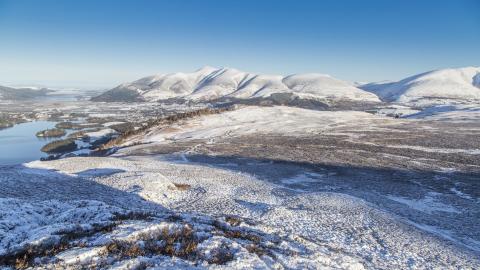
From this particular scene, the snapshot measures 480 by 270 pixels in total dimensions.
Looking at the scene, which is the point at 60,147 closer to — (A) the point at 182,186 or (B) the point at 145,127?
(B) the point at 145,127

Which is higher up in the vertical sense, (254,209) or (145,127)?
(254,209)

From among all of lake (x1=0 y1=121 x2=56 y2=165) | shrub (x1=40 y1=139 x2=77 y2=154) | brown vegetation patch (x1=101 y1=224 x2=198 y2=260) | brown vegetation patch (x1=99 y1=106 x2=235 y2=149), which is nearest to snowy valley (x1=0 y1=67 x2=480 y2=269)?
brown vegetation patch (x1=101 y1=224 x2=198 y2=260)

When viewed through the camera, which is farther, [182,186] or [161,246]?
[182,186]

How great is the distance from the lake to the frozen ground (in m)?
54.8

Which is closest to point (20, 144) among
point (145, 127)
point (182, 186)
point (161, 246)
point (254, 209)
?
point (145, 127)

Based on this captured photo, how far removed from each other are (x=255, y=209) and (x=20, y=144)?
115m

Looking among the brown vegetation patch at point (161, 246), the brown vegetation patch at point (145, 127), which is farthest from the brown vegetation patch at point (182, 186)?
the brown vegetation patch at point (145, 127)

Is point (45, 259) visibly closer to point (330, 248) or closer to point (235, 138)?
point (330, 248)

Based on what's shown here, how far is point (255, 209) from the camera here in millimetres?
23844

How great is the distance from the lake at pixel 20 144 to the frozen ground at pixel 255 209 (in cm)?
5484

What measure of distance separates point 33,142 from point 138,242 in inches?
4779

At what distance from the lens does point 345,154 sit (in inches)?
1829

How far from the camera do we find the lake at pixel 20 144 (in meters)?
89.8

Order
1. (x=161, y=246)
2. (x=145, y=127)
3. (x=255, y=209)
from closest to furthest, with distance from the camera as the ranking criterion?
1. (x=161, y=246)
2. (x=255, y=209)
3. (x=145, y=127)
